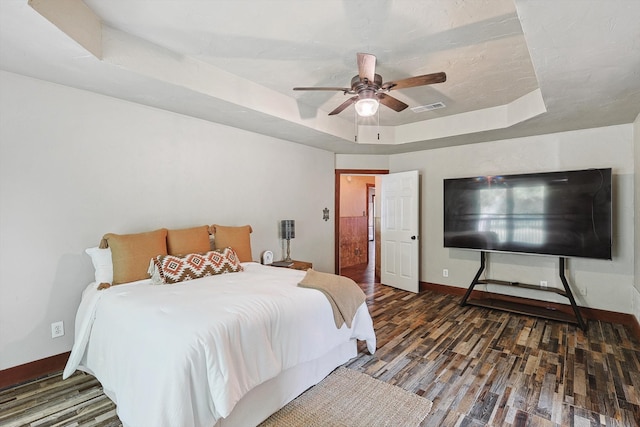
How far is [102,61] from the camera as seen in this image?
2.16 m

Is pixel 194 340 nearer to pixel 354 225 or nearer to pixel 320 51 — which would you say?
pixel 320 51

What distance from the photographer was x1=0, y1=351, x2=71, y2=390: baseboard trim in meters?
2.31

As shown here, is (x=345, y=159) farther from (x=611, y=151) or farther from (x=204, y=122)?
(x=611, y=151)

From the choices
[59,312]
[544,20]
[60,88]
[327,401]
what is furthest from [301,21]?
[59,312]

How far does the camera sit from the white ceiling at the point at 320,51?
5.91 ft

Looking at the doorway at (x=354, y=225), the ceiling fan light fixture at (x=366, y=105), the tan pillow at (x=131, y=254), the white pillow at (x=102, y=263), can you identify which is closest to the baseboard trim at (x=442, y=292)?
the white pillow at (x=102, y=263)

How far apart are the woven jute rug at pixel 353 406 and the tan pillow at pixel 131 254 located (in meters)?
1.62

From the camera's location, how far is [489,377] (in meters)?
2.46

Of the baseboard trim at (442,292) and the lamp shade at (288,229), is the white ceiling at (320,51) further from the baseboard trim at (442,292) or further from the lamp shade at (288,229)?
the baseboard trim at (442,292)

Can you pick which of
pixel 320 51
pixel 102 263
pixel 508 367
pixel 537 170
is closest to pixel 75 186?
pixel 102 263

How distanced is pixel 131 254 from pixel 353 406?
216cm

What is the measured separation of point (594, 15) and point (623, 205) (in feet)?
10.3

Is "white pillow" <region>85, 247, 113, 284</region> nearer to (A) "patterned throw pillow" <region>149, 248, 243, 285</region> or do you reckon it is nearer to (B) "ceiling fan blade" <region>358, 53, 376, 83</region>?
(A) "patterned throw pillow" <region>149, 248, 243, 285</region>

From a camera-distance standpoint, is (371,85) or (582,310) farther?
(582,310)
